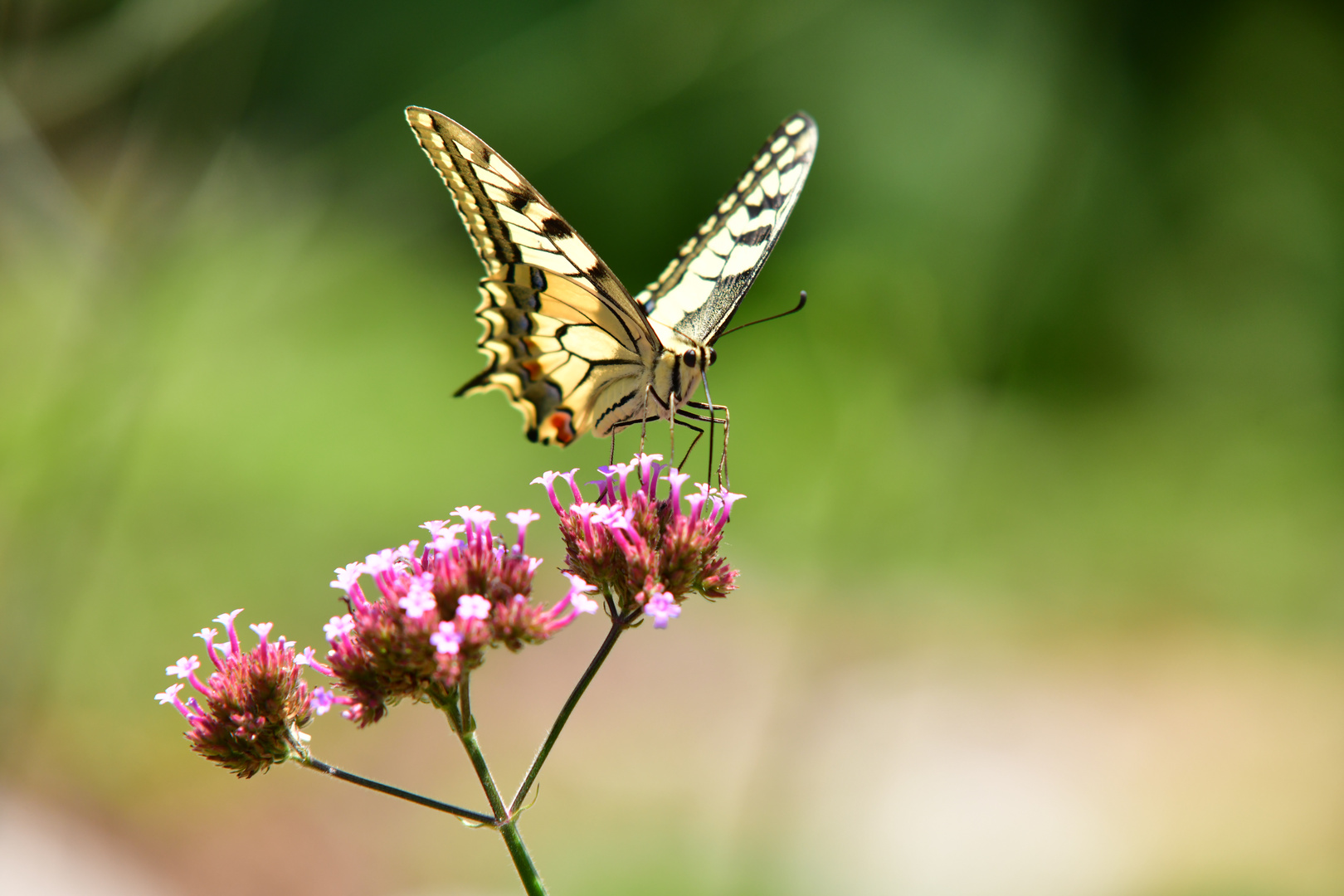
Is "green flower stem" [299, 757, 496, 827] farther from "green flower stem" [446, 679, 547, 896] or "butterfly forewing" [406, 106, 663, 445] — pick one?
"butterfly forewing" [406, 106, 663, 445]

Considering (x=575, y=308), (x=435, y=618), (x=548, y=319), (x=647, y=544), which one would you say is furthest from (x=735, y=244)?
(x=435, y=618)

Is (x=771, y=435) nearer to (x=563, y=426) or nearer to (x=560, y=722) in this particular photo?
(x=563, y=426)

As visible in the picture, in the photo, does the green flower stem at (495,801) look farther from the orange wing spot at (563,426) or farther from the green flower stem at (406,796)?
the orange wing spot at (563,426)

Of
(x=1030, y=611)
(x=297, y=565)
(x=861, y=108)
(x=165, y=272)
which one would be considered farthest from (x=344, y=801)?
(x=861, y=108)

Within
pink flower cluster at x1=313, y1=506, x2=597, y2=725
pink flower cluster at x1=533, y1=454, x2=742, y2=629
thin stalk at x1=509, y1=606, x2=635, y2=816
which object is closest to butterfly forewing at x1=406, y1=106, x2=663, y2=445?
pink flower cluster at x1=533, y1=454, x2=742, y2=629

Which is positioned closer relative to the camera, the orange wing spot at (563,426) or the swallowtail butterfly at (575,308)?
the swallowtail butterfly at (575,308)

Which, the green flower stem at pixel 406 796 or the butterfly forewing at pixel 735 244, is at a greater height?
the butterfly forewing at pixel 735 244

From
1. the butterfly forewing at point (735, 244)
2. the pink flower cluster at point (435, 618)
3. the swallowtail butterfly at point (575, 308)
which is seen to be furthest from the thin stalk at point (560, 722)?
the butterfly forewing at point (735, 244)
